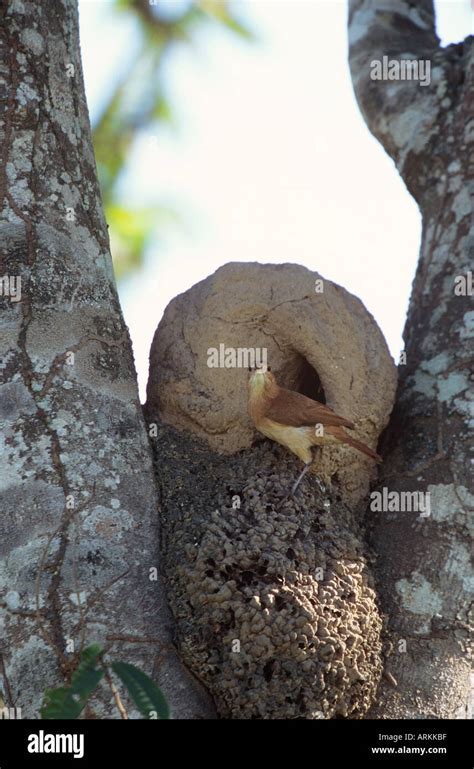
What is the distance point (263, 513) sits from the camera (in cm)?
438

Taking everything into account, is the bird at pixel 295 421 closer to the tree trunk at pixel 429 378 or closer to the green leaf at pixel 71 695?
the tree trunk at pixel 429 378

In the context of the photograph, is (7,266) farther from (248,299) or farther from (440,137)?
(440,137)

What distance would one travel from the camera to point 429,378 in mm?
5047

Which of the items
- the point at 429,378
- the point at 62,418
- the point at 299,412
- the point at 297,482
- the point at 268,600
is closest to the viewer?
the point at 268,600

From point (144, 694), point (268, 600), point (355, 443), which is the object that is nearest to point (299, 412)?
point (355, 443)

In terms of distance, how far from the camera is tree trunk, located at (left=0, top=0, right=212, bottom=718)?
3.83 m

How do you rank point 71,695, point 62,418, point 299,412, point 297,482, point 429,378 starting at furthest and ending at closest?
point 429,378
point 299,412
point 297,482
point 62,418
point 71,695

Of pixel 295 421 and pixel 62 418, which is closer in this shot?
pixel 62 418

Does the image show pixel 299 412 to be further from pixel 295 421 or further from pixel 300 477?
pixel 300 477

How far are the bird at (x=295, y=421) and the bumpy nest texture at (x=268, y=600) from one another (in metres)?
0.26

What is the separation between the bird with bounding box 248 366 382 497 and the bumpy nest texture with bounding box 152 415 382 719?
259 mm

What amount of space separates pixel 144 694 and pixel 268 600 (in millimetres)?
1037

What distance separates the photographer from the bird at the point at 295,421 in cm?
473
